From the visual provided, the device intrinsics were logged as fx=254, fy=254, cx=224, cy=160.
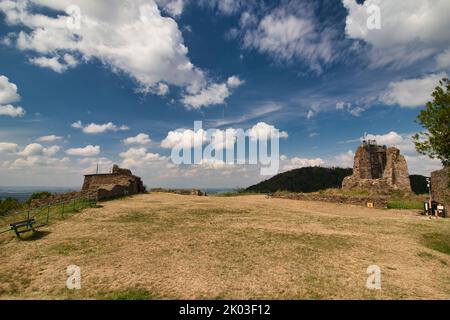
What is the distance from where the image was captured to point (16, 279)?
23.9 ft

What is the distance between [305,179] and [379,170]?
53674 mm

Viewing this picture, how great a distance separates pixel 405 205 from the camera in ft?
76.0

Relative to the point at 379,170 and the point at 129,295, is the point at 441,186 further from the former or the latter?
the point at 129,295

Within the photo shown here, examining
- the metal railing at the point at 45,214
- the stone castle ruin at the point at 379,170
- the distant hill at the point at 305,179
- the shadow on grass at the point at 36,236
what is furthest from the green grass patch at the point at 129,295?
the distant hill at the point at 305,179

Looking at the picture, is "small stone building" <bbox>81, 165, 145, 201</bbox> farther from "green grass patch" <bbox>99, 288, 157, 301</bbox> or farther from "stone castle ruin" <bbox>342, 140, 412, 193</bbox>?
"stone castle ruin" <bbox>342, 140, 412, 193</bbox>

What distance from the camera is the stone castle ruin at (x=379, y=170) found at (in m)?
32.8

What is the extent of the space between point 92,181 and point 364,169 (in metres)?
36.8

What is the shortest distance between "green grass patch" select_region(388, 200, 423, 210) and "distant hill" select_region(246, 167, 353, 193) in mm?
59626

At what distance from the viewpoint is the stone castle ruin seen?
108ft

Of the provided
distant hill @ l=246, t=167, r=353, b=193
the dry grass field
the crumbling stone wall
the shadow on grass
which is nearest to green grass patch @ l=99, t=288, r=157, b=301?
the dry grass field

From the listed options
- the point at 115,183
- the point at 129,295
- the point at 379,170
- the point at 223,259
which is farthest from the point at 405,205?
the point at 115,183

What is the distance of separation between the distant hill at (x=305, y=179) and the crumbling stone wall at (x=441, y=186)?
204ft

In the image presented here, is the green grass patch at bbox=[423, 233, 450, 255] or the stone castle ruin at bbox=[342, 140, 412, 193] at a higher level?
the stone castle ruin at bbox=[342, 140, 412, 193]
